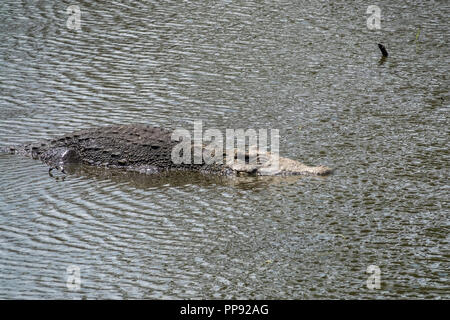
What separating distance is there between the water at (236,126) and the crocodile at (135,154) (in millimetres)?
226

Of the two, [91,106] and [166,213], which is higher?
[91,106]

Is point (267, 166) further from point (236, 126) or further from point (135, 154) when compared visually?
point (135, 154)

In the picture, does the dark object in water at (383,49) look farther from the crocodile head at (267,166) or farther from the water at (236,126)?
the crocodile head at (267,166)

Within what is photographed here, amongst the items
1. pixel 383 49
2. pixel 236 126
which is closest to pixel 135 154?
pixel 236 126

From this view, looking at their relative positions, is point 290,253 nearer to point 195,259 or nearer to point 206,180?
point 195,259

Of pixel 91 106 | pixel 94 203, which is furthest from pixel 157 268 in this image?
pixel 91 106

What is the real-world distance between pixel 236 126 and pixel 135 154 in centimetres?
201

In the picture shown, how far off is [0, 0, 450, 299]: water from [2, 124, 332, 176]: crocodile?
8.9 inches

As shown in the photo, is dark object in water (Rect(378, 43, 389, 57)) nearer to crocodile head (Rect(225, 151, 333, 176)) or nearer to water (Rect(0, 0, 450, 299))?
water (Rect(0, 0, 450, 299))

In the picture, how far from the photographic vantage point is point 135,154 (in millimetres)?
10906

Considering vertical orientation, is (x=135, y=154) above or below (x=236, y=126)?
below

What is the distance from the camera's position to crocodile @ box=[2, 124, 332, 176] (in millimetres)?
10711
